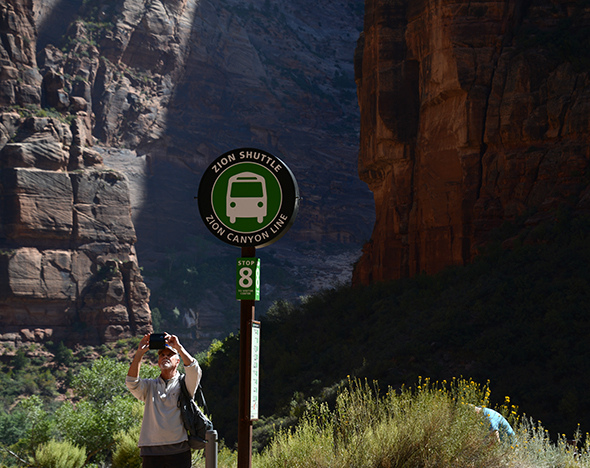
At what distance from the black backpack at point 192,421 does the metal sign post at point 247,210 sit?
0.39 metres

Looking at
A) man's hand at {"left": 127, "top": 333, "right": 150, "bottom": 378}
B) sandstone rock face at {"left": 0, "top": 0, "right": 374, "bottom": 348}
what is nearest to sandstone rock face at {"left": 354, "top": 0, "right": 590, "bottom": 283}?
man's hand at {"left": 127, "top": 333, "right": 150, "bottom": 378}

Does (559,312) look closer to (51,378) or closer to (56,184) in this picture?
(51,378)

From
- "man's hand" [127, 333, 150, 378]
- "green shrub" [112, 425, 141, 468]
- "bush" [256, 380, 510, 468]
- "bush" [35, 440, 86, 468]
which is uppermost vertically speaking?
"man's hand" [127, 333, 150, 378]

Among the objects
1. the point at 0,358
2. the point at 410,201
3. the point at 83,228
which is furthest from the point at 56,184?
the point at 410,201

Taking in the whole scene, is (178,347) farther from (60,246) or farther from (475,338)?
(60,246)

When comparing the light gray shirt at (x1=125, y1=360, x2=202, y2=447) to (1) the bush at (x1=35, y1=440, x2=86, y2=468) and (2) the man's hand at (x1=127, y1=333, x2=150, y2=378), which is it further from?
(1) the bush at (x1=35, y1=440, x2=86, y2=468)

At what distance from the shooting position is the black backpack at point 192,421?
5.85 meters

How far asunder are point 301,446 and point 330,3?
14449cm

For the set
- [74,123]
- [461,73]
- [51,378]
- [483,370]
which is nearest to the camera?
[483,370]

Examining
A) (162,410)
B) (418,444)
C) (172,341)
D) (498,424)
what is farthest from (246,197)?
(498,424)

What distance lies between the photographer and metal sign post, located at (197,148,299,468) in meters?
5.61

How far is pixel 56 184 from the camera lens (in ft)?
245

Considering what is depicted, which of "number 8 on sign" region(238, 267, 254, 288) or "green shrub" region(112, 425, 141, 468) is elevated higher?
"number 8 on sign" region(238, 267, 254, 288)

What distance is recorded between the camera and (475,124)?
31.5 metres
